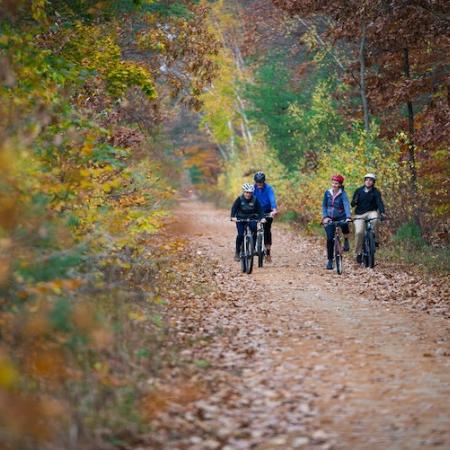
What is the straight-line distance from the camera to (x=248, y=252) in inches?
672

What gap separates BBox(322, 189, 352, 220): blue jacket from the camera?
17.5 m

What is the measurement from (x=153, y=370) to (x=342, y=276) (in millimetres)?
9128

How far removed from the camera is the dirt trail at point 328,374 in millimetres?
6488

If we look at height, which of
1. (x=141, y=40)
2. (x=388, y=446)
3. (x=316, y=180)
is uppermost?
(x=141, y=40)

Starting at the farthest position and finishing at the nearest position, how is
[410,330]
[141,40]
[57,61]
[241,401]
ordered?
1. [141,40]
2. [57,61]
3. [410,330]
4. [241,401]

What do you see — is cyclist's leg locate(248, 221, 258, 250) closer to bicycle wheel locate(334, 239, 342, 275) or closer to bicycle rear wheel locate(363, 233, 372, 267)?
bicycle wheel locate(334, 239, 342, 275)

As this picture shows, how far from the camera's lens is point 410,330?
10.7m

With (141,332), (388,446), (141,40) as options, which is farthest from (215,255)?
(388,446)

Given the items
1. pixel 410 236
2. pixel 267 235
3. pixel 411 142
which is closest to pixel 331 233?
pixel 267 235

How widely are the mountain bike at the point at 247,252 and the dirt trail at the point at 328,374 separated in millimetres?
2453

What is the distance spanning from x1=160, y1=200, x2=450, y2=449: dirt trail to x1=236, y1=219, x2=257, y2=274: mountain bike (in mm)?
2453

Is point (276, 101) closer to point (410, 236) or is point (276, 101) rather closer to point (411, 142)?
point (411, 142)

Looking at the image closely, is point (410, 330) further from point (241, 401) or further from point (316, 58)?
point (316, 58)

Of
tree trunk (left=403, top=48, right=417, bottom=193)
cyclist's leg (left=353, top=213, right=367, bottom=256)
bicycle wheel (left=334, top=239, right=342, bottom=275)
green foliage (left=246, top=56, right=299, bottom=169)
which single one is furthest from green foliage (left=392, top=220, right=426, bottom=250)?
green foliage (left=246, top=56, right=299, bottom=169)
